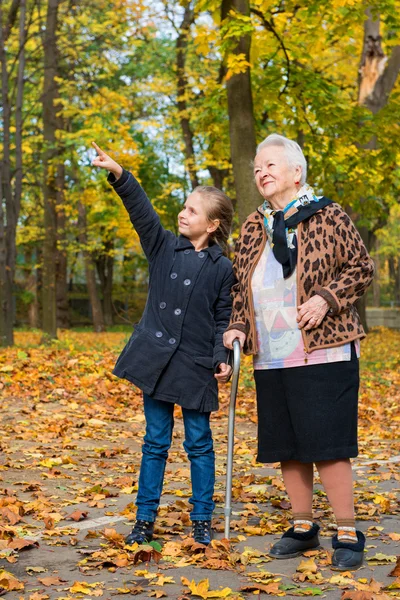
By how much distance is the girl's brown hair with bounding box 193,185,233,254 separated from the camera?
4672 mm

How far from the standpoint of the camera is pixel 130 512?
5.32m

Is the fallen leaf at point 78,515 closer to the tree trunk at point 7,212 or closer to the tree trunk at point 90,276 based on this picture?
the tree trunk at point 7,212

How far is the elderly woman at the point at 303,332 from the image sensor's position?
4.25 meters

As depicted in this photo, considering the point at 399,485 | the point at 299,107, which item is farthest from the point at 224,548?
the point at 299,107

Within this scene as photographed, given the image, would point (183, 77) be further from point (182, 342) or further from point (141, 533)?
point (141, 533)

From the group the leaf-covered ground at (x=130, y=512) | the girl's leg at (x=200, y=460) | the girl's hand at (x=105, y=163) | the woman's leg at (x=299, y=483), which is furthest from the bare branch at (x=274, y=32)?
the woman's leg at (x=299, y=483)

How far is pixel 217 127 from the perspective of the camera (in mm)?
16438

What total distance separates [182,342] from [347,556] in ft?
4.39

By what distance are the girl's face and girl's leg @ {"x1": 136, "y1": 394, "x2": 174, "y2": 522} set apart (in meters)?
0.91

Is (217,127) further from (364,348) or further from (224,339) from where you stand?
(224,339)

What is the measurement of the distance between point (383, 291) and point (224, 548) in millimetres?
69524

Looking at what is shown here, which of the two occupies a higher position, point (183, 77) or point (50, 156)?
point (183, 77)

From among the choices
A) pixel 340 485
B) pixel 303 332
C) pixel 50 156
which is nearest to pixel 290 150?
pixel 303 332

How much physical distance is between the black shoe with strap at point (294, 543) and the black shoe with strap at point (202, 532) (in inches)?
13.2
